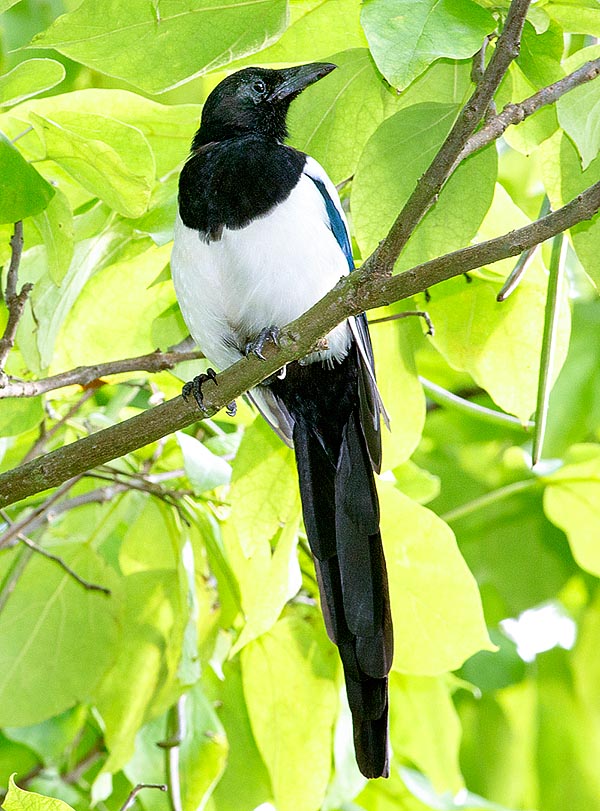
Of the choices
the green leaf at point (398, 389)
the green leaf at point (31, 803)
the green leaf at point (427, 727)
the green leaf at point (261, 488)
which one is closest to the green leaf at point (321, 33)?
the green leaf at point (398, 389)

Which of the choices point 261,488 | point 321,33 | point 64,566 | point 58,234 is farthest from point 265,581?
point 321,33

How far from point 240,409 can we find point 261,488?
15.6 inches

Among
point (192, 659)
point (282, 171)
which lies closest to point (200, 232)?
point (282, 171)

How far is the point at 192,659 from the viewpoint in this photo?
1.65 metres

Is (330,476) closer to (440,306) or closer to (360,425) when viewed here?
(360,425)

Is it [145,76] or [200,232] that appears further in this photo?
[200,232]

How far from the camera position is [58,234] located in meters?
1.45

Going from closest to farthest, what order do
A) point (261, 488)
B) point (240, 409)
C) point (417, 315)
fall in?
1. point (417, 315)
2. point (261, 488)
3. point (240, 409)

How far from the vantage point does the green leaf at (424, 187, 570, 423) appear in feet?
5.30

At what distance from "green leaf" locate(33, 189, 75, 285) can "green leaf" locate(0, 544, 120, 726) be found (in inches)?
25.8

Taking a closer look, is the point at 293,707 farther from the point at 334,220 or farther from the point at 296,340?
the point at 334,220

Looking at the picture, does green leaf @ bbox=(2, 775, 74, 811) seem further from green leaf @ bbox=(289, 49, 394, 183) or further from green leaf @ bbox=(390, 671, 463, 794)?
green leaf @ bbox=(390, 671, 463, 794)

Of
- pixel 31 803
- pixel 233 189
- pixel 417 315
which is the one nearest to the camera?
pixel 31 803

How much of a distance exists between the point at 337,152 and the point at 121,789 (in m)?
1.36
